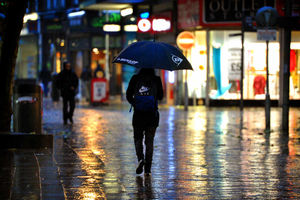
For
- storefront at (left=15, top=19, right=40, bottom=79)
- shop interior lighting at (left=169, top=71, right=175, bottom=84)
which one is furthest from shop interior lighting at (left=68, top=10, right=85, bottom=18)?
shop interior lighting at (left=169, top=71, right=175, bottom=84)

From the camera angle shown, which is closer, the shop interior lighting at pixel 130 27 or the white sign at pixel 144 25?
the white sign at pixel 144 25

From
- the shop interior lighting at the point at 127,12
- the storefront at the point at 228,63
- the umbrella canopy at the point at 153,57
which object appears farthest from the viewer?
the shop interior lighting at the point at 127,12

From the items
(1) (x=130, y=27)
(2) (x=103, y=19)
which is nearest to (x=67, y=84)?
(1) (x=130, y=27)

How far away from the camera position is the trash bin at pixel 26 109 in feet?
50.5

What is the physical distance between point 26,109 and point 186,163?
451cm

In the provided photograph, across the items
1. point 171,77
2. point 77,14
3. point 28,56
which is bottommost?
point 171,77

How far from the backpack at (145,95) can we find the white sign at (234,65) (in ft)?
70.5

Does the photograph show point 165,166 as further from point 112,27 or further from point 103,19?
point 103,19

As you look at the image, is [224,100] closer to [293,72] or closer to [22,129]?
[293,72]

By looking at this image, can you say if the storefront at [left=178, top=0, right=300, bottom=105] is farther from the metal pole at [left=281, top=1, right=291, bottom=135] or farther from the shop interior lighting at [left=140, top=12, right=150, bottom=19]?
the metal pole at [left=281, top=1, right=291, bottom=135]

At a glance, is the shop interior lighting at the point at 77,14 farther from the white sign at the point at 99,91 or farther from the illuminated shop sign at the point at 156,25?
the white sign at the point at 99,91

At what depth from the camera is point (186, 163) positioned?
12.2 meters

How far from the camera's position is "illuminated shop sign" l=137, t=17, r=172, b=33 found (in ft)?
109

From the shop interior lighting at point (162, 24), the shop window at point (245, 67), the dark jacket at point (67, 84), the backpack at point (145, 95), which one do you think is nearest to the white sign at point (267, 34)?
the dark jacket at point (67, 84)
